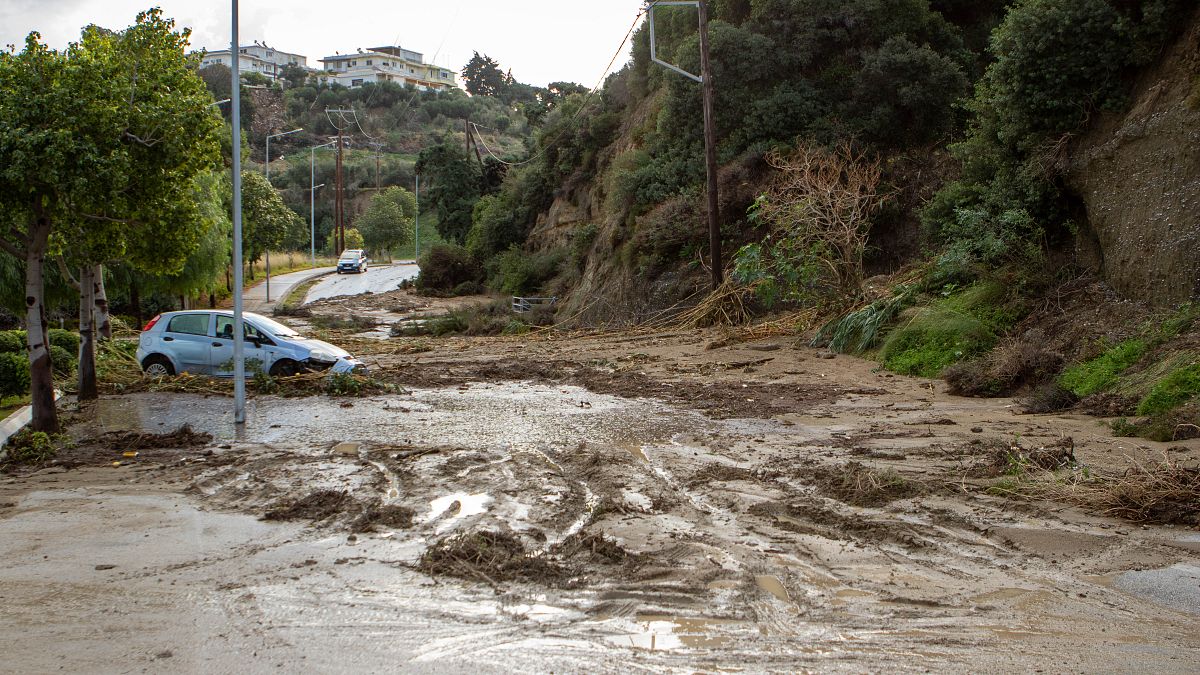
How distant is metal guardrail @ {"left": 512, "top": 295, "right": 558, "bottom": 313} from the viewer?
34.6 metres

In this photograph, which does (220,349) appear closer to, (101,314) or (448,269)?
(101,314)

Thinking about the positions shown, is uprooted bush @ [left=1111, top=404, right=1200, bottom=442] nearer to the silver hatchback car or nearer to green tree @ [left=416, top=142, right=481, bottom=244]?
the silver hatchback car

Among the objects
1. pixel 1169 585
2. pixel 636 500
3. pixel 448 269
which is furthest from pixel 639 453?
pixel 448 269

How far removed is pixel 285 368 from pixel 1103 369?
1350 cm

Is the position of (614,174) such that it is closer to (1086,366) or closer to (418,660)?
(1086,366)

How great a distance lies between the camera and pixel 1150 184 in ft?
50.5

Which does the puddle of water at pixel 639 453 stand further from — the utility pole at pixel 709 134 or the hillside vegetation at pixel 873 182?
the utility pole at pixel 709 134

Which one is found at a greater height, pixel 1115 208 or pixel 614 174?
pixel 614 174

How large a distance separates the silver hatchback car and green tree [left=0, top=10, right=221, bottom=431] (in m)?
3.22

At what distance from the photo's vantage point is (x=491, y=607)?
6.27 meters

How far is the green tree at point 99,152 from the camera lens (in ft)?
39.5

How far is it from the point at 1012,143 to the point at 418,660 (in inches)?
Result: 653

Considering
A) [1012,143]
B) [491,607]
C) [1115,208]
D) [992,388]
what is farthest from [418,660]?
[1012,143]

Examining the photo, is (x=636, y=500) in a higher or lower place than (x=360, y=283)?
lower
